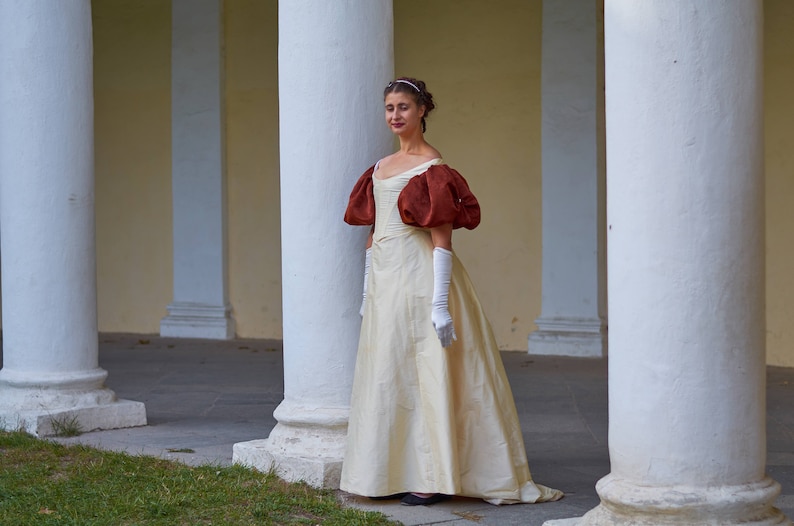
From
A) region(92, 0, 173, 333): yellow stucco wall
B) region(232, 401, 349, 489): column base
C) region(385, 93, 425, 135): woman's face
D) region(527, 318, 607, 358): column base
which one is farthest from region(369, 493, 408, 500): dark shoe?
region(92, 0, 173, 333): yellow stucco wall

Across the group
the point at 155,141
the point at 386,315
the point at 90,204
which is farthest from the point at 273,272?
the point at 386,315

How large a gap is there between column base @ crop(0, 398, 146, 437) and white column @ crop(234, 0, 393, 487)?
1.88m

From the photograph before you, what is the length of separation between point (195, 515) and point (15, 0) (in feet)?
11.8

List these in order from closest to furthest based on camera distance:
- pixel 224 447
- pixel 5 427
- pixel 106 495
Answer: pixel 106 495 → pixel 224 447 → pixel 5 427

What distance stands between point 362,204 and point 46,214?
8.43 feet

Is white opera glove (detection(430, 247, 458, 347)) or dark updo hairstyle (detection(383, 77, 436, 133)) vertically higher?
dark updo hairstyle (detection(383, 77, 436, 133))

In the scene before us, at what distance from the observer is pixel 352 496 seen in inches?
200

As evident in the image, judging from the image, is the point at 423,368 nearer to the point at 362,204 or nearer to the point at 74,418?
the point at 362,204

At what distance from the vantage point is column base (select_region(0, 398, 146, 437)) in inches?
264

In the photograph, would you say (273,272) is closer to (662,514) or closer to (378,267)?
(378,267)

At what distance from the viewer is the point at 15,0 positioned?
269 inches

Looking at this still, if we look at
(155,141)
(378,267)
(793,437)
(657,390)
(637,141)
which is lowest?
(793,437)

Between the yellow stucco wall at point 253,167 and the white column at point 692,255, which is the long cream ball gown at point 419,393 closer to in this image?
the white column at point 692,255

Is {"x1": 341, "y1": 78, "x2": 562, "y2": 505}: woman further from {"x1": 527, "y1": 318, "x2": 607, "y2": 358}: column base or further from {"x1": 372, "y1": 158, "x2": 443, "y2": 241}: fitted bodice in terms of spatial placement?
{"x1": 527, "y1": 318, "x2": 607, "y2": 358}: column base
